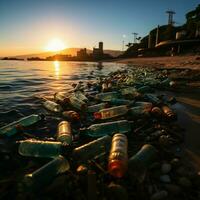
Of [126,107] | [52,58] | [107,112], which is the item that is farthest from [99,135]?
[52,58]

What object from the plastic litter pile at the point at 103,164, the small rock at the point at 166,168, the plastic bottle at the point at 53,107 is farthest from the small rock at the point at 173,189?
the plastic bottle at the point at 53,107

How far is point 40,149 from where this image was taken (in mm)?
3490

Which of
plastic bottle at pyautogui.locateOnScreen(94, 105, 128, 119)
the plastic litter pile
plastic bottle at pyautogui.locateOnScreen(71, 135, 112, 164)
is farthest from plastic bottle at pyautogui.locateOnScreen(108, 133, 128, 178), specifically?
plastic bottle at pyautogui.locateOnScreen(94, 105, 128, 119)

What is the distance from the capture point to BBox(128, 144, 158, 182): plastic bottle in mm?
2809

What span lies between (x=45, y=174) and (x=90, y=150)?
86 centimetres

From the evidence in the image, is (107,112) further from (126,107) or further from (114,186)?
(114,186)

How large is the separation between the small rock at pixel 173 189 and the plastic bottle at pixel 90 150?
1.08m

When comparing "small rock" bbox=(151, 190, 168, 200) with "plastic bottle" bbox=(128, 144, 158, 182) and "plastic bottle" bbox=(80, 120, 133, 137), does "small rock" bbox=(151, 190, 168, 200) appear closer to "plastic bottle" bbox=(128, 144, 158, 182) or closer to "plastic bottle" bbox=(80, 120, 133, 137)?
"plastic bottle" bbox=(128, 144, 158, 182)

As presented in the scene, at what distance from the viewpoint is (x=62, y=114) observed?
5711 mm

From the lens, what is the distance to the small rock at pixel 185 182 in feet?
8.68

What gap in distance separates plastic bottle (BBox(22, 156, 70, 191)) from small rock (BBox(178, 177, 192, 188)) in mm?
1443

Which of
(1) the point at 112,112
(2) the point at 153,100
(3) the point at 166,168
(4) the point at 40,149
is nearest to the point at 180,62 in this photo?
(2) the point at 153,100

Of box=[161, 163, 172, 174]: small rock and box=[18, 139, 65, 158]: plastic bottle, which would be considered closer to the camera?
box=[161, 163, 172, 174]: small rock

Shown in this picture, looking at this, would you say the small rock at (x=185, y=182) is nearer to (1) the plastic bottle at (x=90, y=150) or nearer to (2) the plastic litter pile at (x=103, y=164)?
(2) the plastic litter pile at (x=103, y=164)
